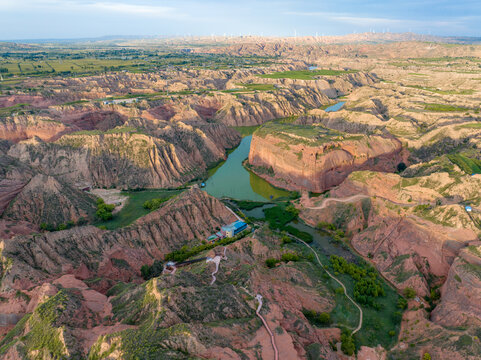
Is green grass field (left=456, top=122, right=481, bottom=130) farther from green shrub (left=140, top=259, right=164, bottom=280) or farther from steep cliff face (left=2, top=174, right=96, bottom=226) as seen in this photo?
steep cliff face (left=2, top=174, right=96, bottom=226)

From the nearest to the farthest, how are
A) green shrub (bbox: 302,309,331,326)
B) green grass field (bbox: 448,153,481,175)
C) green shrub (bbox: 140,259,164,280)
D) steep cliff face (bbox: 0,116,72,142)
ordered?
green shrub (bbox: 302,309,331,326) → green shrub (bbox: 140,259,164,280) → green grass field (bbox: 448,153,481,175) → steep cliff face (bbox: 0,116,72,142)

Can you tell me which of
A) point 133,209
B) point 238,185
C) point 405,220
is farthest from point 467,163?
point 133,209

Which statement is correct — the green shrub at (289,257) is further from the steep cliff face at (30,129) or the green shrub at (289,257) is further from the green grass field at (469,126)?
the steep cliff face at (30,129)

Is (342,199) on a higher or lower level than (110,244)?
lower

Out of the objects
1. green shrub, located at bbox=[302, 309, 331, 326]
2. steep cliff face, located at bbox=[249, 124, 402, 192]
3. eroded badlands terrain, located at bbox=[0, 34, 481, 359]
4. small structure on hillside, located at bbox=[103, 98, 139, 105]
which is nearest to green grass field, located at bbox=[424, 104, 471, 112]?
eroded badlands terrain, located at bbox=[0, 34, 481, 359]

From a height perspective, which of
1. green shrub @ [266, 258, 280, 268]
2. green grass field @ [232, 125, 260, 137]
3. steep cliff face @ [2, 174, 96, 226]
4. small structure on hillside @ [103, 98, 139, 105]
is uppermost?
small structure on hillside @ [103, 98, 139, 105]

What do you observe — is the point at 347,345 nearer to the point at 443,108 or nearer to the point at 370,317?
the point at 370,317
